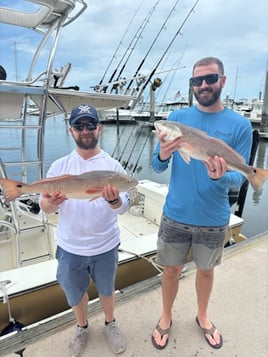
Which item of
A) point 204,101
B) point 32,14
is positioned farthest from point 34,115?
point 204,101

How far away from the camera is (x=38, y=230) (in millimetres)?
3244

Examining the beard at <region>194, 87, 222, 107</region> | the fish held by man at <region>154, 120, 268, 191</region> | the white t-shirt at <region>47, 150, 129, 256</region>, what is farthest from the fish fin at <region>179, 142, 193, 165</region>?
the white t-shirt at <region>47, 150, 129, 256</region>

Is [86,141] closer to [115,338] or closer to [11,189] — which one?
[11,189]

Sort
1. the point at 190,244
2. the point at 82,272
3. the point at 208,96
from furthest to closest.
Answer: the point at 190,244, the point at 82,272, the point at 208,96

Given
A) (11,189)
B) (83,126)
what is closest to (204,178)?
(83,126)

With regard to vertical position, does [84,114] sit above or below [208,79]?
below

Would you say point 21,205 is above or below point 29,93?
below

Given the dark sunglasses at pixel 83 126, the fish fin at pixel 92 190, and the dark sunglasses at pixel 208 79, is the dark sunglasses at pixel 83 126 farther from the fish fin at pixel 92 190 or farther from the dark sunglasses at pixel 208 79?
the dark sunglasses at pixel 208 79

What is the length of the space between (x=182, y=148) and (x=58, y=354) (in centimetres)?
155

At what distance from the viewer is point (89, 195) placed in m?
1.38

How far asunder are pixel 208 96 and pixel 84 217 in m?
1.01

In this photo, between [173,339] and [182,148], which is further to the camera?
[173,339]

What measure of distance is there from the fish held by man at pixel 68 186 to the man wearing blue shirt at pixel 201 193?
409mm

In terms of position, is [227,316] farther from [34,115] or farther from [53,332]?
[34,115]
